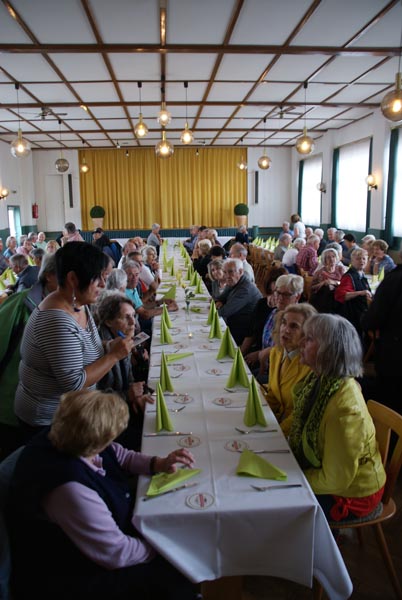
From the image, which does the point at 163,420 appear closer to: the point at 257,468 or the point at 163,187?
the point at 257,468

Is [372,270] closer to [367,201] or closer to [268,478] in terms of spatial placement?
[367,201]

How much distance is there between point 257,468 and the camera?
1.54 metres

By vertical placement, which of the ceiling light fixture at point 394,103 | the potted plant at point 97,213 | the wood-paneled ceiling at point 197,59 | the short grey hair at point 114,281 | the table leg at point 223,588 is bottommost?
the table leg at point 223,588

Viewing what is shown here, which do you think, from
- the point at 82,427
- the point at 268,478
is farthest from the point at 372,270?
the point at 82,427

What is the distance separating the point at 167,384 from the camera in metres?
2.30

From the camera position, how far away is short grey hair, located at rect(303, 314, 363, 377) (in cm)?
170

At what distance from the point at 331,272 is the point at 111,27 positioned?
3749 mm

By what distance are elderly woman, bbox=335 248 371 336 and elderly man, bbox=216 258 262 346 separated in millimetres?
986

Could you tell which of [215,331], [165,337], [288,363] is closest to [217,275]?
[215,331]

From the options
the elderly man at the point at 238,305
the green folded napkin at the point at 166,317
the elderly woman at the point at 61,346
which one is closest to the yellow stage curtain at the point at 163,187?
the elderly man at the point at 238,305

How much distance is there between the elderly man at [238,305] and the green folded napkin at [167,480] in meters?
2.53

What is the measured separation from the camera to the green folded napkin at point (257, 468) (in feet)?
4.92

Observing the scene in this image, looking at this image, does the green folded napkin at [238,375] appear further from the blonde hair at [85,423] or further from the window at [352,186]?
the window at [352,186]

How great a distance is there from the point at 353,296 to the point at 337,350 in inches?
112
